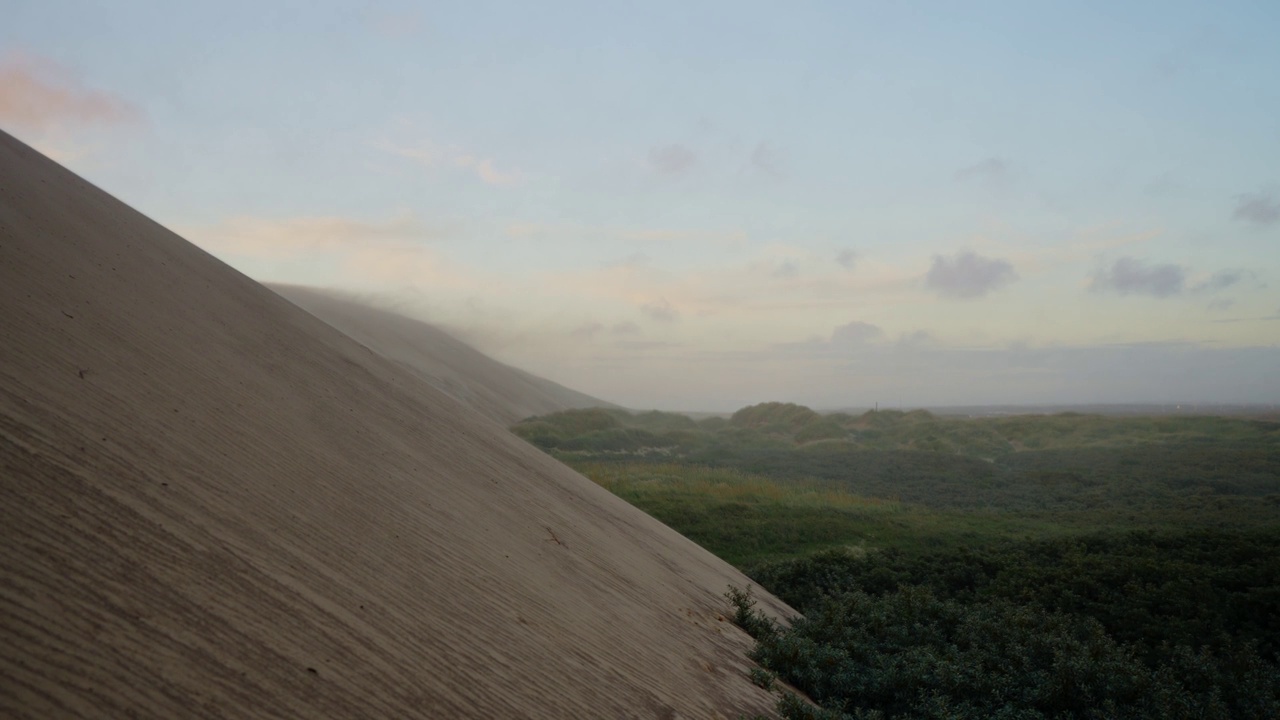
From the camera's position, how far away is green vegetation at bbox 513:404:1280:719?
5047 millimetres

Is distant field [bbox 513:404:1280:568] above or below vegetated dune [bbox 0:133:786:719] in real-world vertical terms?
below

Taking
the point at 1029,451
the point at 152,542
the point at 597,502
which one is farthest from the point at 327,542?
the point at 1029,451

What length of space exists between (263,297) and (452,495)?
4819 mm

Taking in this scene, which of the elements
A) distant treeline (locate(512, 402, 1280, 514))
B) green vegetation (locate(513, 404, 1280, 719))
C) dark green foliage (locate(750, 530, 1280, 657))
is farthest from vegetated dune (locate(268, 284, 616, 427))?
dark green foliage (locate(750, 530, 1280, 657))

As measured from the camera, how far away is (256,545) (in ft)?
11.6

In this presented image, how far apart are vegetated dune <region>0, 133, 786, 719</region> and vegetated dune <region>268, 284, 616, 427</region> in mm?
→ 37290

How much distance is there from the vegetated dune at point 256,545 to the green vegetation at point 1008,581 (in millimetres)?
1133

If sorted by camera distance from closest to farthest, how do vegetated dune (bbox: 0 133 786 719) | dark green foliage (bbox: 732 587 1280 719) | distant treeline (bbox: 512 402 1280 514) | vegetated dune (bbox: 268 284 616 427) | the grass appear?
vegetated dune (bbox: 0 133 786 719) → dark green foliage (bbox: 732 587 1280 719) → the grass → distant treeline (bbox: 512 402 1280 514) → vegetated dune (bbox: 268 284 616 427)

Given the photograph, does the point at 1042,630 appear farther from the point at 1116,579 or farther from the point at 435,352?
the point at 435,352

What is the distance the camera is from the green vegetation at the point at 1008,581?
505cm

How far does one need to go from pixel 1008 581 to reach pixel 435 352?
58850 millimetres

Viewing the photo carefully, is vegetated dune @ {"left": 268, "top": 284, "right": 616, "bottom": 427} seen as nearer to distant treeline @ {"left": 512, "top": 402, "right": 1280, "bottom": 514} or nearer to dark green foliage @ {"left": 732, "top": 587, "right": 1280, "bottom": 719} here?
distant treeline @ {"left": 512, "top": 402, "right": 1280, "bottom": 514}

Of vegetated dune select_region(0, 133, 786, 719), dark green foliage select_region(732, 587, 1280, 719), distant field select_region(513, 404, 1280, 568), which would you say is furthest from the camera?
distant field select_region(513, 404, 1280, 568)

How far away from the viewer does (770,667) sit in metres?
5.43
